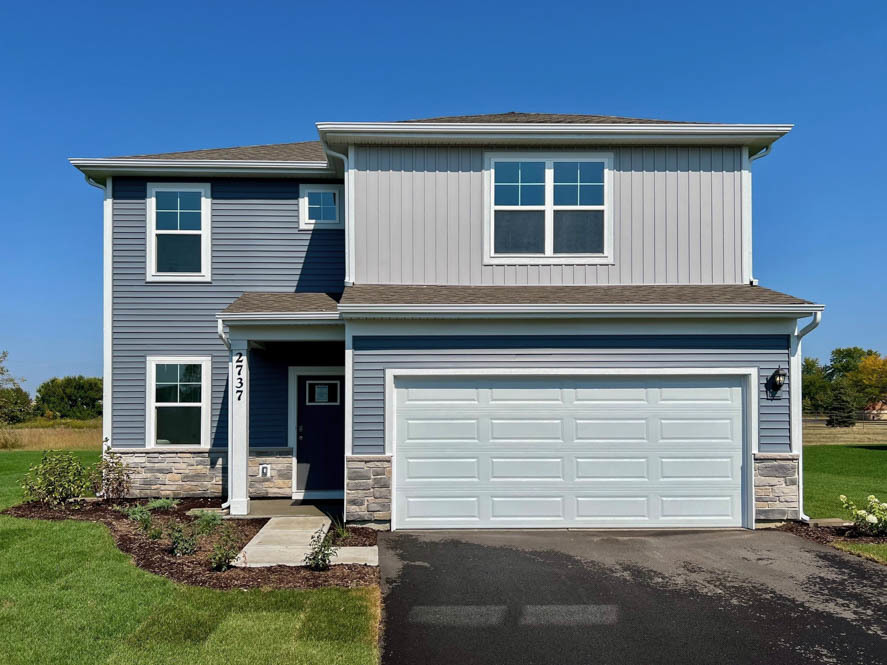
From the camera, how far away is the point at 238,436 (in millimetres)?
9008

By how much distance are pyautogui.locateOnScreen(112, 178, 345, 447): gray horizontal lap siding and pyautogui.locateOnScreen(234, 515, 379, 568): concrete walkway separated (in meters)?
2.83

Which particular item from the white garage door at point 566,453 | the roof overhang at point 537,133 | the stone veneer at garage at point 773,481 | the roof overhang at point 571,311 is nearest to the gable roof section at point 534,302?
the roof overhang at point 571,311

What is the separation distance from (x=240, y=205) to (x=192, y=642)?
7950 millimetres

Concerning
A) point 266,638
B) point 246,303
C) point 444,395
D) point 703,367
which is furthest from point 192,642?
point 703,367

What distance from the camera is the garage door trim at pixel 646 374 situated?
8.34 m

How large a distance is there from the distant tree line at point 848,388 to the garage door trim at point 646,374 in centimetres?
3261

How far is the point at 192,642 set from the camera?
4.63 meters

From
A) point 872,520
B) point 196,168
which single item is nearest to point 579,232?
point 872,520

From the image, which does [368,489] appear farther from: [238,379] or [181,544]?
[238,379]

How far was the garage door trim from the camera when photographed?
8336 mm

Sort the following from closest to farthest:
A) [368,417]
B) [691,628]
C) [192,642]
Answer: [192,642], [691,628], [368,417]

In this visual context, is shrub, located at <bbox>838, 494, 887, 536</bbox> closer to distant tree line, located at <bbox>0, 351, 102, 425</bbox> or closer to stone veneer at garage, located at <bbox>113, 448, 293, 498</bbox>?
stone veneer at garage, located at <bbox>113, 448, 293, 498</bbox>

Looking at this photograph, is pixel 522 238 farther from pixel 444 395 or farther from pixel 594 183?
pixel 444 395

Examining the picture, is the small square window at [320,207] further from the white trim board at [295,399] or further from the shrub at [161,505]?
the shrub at [161,505]
